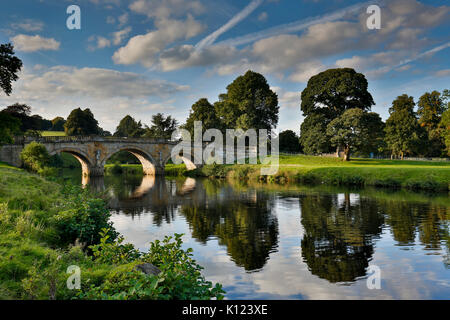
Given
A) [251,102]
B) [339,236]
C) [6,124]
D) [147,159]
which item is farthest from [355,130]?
[6,124]

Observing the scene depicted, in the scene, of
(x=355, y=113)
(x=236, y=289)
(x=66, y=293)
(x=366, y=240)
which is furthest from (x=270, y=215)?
(x=355, y=113)

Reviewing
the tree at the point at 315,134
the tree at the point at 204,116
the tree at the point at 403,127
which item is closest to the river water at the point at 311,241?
the tree at the point at 315,134

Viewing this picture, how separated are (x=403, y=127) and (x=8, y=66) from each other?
204 ft

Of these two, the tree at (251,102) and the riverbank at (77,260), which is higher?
the tree at (251,102)

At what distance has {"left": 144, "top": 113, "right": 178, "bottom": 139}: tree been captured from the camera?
298 ft

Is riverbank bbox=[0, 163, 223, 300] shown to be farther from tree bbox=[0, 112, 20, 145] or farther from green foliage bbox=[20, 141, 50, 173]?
green foliage bbox=[20, 141, 50, 173]

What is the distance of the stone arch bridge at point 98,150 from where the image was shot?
4328 centimetres

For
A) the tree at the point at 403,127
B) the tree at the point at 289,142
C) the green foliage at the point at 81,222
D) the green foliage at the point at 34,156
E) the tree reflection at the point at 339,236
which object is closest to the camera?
the tree reflection at the point at 339,236

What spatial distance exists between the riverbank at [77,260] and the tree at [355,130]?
45.9 meters

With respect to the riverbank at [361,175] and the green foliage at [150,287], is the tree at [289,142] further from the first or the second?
the green foliage at [150,287]

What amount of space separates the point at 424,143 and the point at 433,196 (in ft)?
126

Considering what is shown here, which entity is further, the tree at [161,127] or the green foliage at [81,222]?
the tree at [161,127]

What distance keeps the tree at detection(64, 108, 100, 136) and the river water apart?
2890 inches

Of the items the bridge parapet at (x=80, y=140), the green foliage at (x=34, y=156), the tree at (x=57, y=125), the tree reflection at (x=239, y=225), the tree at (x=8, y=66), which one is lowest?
the tree reflection at (x=239, y=225)
